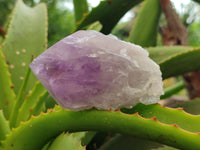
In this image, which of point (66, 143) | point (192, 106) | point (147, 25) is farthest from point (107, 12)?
point (66, 143)

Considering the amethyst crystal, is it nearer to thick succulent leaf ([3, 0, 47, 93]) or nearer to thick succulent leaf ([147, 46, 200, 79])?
thick succulent leaf ([147, 46, 200, 79])

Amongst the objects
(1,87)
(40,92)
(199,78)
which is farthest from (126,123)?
(199,78)

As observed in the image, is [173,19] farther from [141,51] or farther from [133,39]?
[141,51]

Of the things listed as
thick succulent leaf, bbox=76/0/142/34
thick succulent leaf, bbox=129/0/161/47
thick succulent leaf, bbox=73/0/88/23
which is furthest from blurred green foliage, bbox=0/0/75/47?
thick succulent leaf, bbox=76/0/142/34

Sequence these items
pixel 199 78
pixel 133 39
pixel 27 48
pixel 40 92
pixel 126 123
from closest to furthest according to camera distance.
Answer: pixel 126 123 < pixel 40 92 < pixel 27 48 < pixel 133 39 < pixel 199 78

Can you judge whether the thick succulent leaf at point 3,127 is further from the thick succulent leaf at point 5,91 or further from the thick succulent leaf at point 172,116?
the thick succulent leaf at point 172,116

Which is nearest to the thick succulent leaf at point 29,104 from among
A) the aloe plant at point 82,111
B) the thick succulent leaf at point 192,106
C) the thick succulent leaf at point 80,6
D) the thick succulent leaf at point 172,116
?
the aloe plant at point 82,111
